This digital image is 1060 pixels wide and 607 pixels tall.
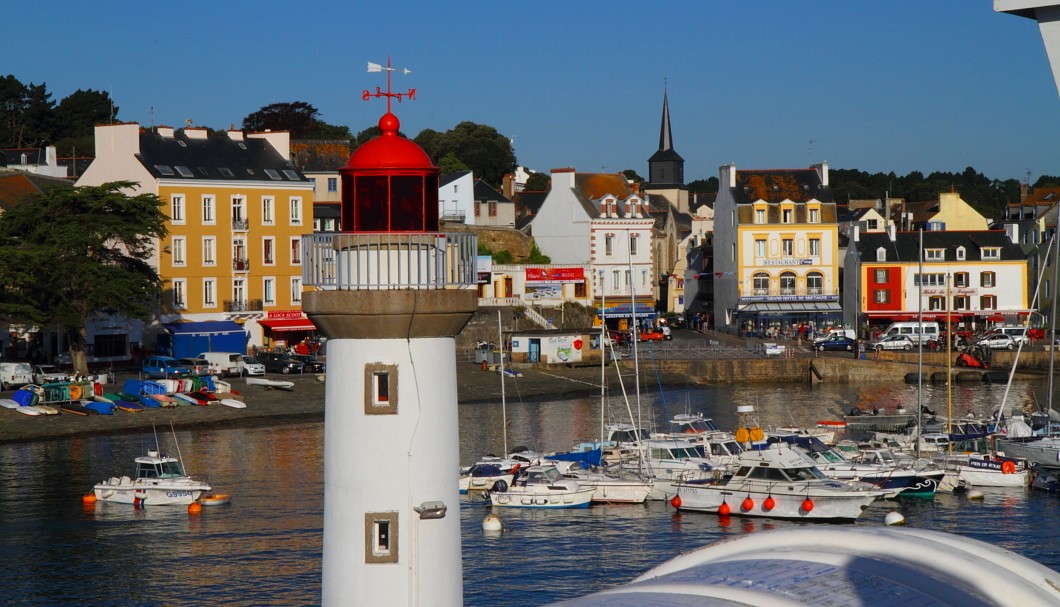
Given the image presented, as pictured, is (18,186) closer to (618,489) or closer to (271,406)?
(271,406)

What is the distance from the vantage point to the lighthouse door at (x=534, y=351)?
5897cm

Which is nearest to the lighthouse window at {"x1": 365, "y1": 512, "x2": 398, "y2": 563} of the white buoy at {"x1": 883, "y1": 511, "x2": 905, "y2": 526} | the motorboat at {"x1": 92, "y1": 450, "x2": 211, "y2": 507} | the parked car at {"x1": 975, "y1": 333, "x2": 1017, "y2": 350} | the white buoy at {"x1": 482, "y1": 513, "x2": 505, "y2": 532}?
the white buoy at {"x1": 482, "y1": 513, "x2": 505, "y2": 532}

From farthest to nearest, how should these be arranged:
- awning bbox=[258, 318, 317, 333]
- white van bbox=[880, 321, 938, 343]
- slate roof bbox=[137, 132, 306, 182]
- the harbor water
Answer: white van bbox=[880, 321, 938, 343]
awning bbox=[258, 318, 317, 333]
slate roof bbox=[137, 132, 306, 182]
the harbor water

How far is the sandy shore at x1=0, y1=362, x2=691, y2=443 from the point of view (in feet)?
137

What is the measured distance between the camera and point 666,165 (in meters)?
116

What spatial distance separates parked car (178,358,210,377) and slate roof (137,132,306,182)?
9083 millimetres

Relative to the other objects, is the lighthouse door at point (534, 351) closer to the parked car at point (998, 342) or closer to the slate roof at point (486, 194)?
the slate roof at point (486, 194)

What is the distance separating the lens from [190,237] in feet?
191

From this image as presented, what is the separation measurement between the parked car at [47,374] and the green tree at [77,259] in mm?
1019

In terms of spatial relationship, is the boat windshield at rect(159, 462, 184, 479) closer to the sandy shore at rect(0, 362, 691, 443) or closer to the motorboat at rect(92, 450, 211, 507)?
the motorboat at rect(92, 450, 211, 507)

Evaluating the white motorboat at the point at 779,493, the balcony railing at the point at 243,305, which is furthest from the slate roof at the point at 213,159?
the white motorboat at the point at 779,493

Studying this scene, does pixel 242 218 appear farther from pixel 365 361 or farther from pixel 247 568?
pixel 365 361

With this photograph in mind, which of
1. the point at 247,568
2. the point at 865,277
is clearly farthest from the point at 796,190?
the point at 247,568

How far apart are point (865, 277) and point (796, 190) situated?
5.77m
